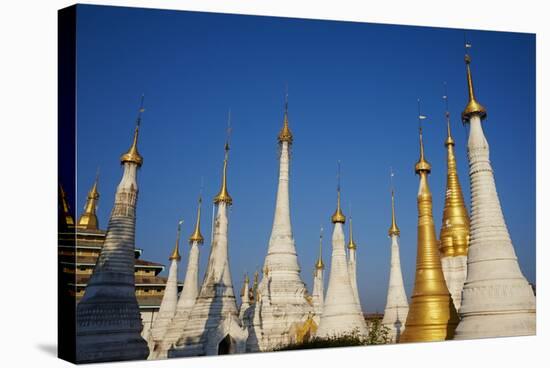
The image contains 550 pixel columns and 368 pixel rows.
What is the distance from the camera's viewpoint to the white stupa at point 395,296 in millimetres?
14695

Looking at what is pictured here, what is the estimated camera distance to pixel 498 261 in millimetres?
13414

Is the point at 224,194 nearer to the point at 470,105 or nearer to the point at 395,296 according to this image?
the point at 395,296

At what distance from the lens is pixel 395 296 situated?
15039 millimetres

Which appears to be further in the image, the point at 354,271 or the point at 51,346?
the point at 354,271

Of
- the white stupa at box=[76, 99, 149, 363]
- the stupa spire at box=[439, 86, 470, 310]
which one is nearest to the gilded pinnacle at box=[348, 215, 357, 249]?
the stupa spire at box=[439, 86, 470, 310]

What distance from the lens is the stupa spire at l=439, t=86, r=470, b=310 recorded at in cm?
1569

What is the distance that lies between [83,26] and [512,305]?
8600 millimetres

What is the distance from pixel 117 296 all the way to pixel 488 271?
653cm

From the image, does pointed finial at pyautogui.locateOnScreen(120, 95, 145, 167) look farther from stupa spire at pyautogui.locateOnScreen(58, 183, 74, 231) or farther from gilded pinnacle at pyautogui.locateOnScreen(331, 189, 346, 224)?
gilded pinnacle at pyautogui.locateOnScreen(331, 189, 346, 224)

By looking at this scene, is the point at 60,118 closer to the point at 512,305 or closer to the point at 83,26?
the point at 83,26

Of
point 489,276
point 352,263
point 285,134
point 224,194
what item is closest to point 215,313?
point 224,194

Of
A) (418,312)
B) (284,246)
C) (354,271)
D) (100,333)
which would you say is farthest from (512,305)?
(100,333)

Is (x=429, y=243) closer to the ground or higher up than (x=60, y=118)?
closer to the ground

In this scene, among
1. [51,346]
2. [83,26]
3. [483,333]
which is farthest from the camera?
[483,333]
